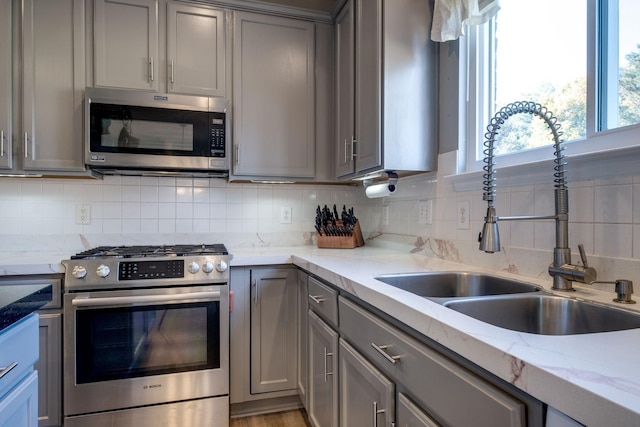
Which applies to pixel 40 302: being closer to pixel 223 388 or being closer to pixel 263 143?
pixel 223 388

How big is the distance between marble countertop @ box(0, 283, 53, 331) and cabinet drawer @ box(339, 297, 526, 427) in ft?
→ 2.86

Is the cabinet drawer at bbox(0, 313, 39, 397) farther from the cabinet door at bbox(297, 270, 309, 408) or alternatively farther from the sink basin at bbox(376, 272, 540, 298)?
the cabinet door at bbox(297, 270, 309, 408)

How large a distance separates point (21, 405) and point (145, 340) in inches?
36.5

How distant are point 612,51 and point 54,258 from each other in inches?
94.1

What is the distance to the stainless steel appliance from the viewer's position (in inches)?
65.1

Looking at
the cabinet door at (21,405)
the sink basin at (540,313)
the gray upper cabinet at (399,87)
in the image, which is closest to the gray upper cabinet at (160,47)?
the gray upper cabinet at (399,87)

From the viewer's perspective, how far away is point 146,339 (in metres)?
1.73

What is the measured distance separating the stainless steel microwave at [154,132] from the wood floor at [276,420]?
1403 mm

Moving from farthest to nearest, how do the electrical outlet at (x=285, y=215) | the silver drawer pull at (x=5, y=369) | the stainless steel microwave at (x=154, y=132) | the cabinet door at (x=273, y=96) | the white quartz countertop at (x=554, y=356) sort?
the electrical outlet at (x=285, y=215)
the cabinet door at (x=273, y=96)
the stainless steel microwave at (x=154, y=132)
the silver drawer pull at (x=5, y=369)
the white quartz countertop at (x=554, y=356)

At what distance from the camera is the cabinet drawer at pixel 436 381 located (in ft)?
1.98

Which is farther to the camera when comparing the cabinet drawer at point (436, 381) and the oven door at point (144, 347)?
the oven door at point (144, 347)

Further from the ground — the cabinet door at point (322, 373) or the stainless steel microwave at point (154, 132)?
the stainless steel microwave at point (154, 132)

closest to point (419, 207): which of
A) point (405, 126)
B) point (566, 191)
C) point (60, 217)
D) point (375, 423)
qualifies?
point (405, 126)

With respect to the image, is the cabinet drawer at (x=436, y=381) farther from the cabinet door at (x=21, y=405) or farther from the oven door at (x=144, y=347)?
the oven door at (x=144, y=347)
